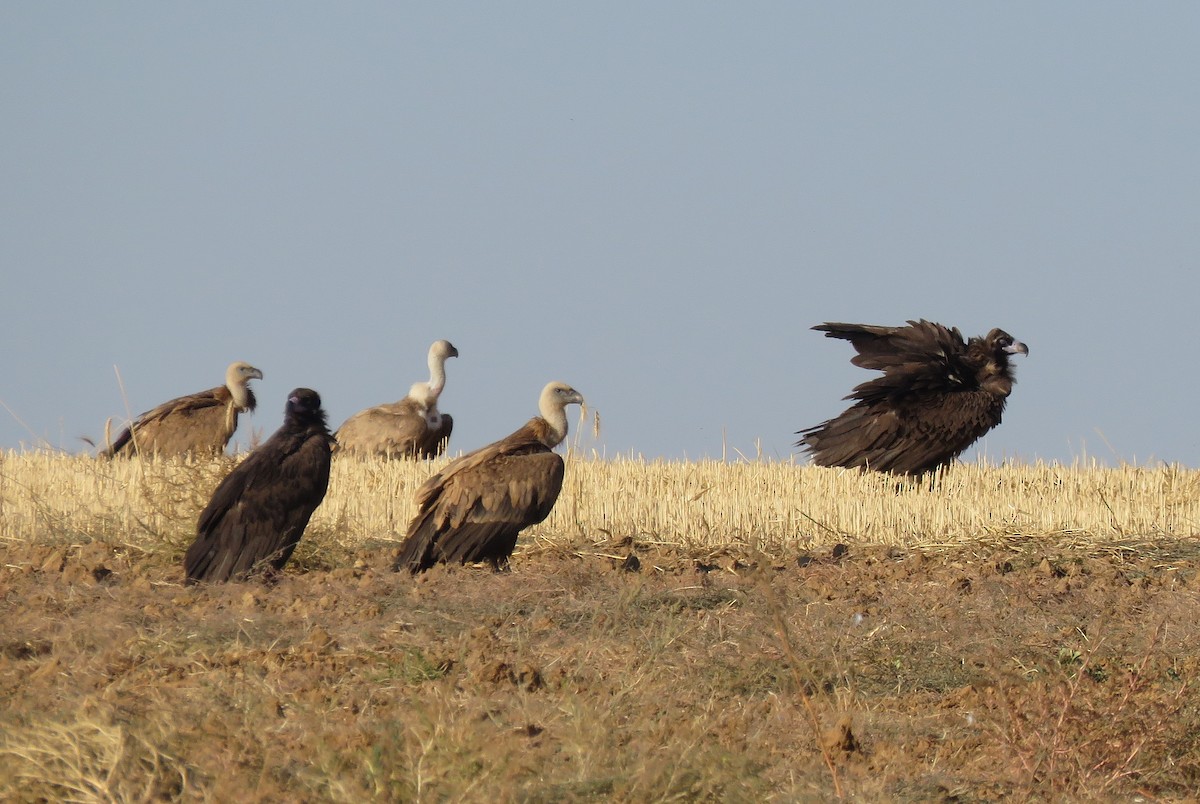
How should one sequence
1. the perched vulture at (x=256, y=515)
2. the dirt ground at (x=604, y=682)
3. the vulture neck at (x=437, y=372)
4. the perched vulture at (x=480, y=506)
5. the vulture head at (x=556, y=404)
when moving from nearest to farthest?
the dirt ground at (x=604, y=682)
the perched vulture at (x=256, y=515)
the perched vulture at (x=480, y=506)
the vulture head at (x=556, y=404)
the vulture neck at (x=437, y=372)

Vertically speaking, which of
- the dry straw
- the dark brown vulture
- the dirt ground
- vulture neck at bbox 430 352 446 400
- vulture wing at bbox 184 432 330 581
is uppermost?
vulture neck at bbox 430 352 446 400

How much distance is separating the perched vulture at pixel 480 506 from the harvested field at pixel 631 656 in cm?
21

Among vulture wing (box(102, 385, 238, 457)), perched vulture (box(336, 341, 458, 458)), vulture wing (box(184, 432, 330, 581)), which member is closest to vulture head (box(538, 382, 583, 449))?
vulture wing (box(184, 432, 330, 581))

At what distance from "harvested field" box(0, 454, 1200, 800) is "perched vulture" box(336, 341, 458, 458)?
5440 millimetres

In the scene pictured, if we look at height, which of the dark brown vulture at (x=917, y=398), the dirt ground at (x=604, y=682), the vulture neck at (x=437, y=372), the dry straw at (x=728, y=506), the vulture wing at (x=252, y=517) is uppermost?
the vulture neck at (x=437, y=372)

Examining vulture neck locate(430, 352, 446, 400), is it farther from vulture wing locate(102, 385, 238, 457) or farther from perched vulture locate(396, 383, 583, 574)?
perched vulture locate(396, 383, 583, 574)

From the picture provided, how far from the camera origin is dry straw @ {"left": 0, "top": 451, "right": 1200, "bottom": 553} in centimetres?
1138

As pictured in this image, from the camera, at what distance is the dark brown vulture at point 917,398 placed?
14.5 m

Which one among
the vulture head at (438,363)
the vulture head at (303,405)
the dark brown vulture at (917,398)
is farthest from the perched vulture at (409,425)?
the vulture head at (303,405)

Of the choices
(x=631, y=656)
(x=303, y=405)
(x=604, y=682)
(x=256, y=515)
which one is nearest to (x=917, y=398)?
(x=303, y=405)

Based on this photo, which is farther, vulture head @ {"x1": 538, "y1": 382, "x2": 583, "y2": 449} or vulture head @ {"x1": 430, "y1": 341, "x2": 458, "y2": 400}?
vulture head @ {"x1": 430, "y1": 341, "x2": 458, "y2": 400}

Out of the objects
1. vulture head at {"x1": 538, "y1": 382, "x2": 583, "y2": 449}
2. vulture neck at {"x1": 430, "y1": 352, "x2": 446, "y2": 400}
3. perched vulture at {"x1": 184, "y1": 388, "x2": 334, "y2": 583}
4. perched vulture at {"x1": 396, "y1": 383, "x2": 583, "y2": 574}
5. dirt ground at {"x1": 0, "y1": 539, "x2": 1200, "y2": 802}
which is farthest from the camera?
vulture neck at {"x1": 430, "y1": 352, "x2": 446, "y2": 400}

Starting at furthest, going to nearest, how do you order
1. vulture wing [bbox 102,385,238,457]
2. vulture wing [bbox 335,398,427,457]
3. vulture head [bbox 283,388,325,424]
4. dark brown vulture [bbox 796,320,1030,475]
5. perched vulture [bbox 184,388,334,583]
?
vulture wing [bbox 335,398,427,457] < vulture wing [bbox 102,385,238,457] < dark brown vulture [bbox 796,320,1030,475] < vulture head [bbox 283,388,325,424] < perched vulture [bbox 184,388,334,583]

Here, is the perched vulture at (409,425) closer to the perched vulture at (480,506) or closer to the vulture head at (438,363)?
the vulture head at (438,363)
